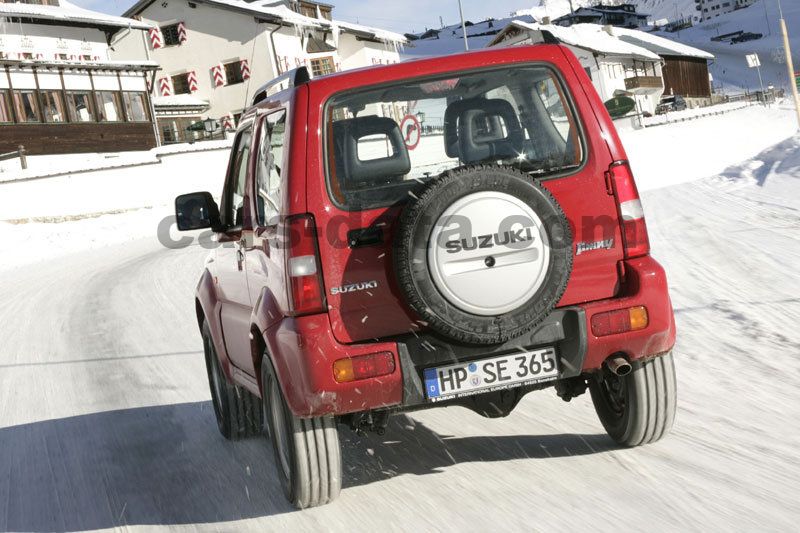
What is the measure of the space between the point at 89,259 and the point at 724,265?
16722 millimetres

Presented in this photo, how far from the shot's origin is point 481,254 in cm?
388

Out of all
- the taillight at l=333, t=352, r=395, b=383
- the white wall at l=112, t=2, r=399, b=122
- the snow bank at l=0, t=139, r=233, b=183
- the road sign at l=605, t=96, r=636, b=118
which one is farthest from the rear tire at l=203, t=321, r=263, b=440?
the white wall at l=112, t=2, r=399, b=122

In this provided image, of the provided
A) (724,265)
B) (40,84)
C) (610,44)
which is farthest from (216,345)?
(610,44)

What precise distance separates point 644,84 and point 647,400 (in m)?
86.6

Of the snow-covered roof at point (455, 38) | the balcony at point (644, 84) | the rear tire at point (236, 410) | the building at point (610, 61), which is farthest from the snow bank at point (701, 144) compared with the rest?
the snow-covered roof at point (455, 38)

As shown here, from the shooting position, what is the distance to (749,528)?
11.5ft

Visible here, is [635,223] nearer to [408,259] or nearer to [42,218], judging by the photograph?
[408,259]

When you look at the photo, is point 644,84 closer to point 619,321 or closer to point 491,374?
point 619,321

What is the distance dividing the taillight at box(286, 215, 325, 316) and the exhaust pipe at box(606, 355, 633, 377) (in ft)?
4.14

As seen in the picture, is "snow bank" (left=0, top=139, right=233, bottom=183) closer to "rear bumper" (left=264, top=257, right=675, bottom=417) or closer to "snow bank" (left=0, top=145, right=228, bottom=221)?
"snow bank" (left=0, top=145, right=228, bottom=221)

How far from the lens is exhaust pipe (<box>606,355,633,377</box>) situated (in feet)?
14.0

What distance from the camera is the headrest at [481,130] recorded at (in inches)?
169

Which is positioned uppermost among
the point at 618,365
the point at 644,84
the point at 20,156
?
the point at 644,84

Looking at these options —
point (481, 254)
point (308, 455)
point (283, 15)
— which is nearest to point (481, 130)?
point (481, 254)
